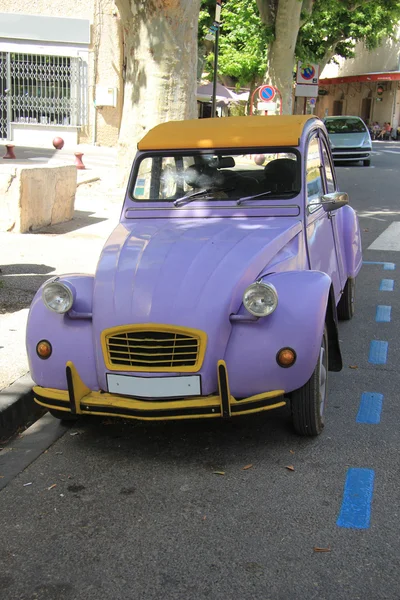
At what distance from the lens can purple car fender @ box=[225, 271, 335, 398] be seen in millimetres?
3967

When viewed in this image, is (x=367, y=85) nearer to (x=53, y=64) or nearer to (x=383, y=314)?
(x=53, y=64)

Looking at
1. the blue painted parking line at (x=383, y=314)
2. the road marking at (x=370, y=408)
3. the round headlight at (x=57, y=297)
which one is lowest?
the road marking at (x=370, y=408)

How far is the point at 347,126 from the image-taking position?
26.6 m

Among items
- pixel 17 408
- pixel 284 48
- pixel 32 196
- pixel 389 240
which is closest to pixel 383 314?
pixel 17 408

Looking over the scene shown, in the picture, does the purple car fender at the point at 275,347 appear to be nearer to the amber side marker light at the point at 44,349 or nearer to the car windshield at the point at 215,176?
the amber side marker light at the point at 44,349

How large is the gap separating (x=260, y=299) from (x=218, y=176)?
176 cm

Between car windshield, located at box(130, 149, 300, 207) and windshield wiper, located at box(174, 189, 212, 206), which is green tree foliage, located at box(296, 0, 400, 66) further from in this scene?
windshield wiper, located at box(174, 189, 212, 206)

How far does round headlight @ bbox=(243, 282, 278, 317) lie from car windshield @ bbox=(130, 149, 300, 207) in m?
1.46

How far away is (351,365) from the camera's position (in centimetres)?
582

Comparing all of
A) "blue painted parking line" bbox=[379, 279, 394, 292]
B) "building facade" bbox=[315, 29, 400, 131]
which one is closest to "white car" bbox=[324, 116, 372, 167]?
"blue painted parking line" bbox=[379, 279, 394, 292]

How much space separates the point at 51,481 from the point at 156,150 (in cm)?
261

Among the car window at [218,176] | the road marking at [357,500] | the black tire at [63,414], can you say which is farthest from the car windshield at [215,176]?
the road marking at [357,500]

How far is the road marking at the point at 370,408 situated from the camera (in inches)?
186

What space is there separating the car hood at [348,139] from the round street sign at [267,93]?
13.8ft
